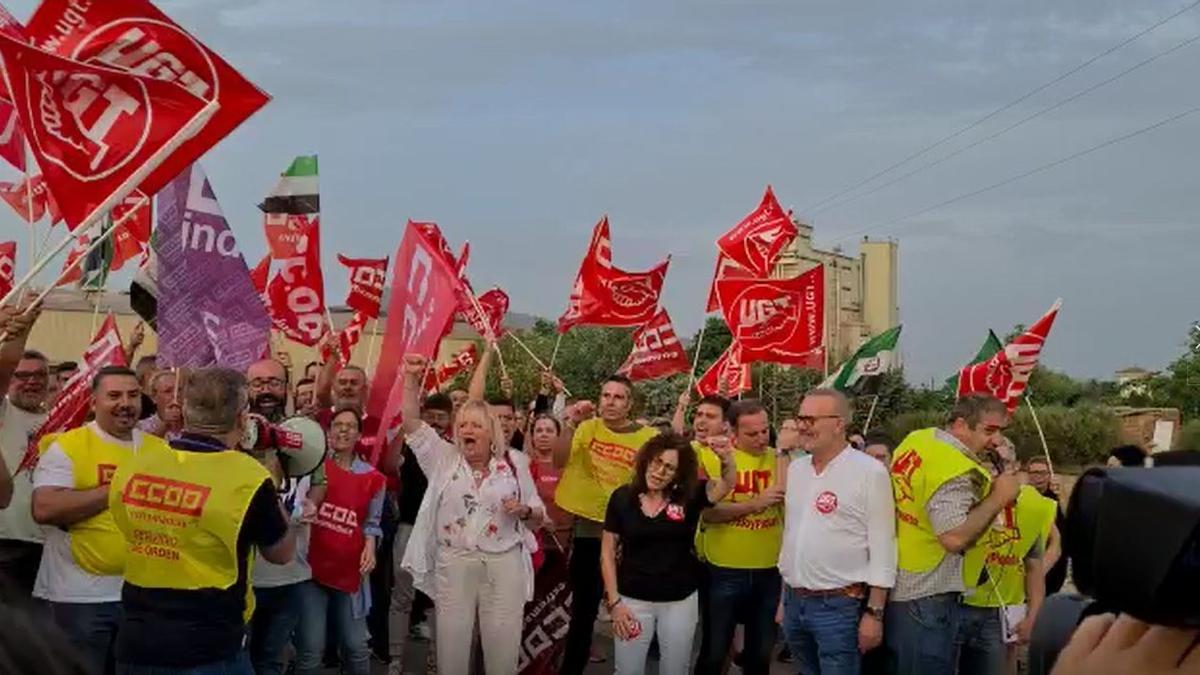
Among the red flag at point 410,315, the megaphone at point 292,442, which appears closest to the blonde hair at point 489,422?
the red flag at point 410,315

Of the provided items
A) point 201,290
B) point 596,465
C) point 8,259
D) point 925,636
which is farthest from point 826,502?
point 8,259

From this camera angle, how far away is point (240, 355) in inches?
276

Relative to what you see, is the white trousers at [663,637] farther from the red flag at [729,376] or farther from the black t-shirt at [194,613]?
the red flag at [729,376]

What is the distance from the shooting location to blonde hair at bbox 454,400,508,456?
8164 mm

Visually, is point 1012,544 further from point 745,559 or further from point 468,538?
point 468,538

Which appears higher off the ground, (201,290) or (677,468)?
(201,290)

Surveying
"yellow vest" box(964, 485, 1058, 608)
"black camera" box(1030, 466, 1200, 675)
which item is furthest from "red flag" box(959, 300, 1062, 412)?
"black camera" box(1030, 466, 1200, 675)

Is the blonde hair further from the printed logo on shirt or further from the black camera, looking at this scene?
the black camera

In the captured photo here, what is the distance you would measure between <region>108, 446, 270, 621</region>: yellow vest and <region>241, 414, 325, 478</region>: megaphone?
106 cm

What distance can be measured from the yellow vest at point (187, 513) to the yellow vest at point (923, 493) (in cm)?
350

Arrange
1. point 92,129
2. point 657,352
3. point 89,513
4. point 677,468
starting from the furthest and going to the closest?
point 657,352 < point 677,468 < point 89,513 < point 92,129

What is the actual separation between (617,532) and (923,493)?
178cm

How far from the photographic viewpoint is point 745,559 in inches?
341

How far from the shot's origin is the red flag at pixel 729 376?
13953 millimetres
